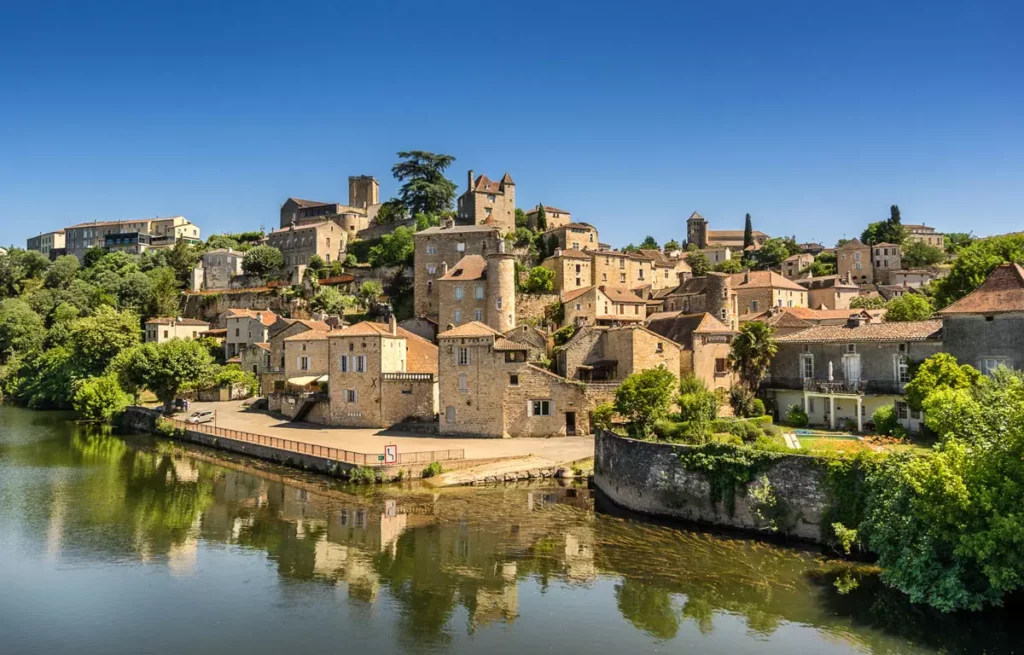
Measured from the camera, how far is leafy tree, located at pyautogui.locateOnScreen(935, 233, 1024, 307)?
4488 centimetres

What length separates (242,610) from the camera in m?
19.8

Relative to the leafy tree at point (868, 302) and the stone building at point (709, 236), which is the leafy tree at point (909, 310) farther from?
the stone building at point (709, 236)

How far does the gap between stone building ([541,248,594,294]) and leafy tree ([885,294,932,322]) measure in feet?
80.1

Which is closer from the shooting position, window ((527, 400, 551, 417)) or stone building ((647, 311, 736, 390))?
window ((527, 400, 551, 417))

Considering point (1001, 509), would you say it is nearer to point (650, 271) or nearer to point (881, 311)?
point (881, 311)

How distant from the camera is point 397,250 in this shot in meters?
72.4

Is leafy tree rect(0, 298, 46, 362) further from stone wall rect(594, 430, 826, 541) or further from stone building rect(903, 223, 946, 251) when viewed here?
stone building rect(903, 223, 946, 251)

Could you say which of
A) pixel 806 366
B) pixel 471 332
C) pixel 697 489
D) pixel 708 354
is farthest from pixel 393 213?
pixel 697 489

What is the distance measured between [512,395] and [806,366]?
16.3m

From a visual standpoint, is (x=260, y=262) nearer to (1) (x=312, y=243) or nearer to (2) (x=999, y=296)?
(1) (x=312, y=243)

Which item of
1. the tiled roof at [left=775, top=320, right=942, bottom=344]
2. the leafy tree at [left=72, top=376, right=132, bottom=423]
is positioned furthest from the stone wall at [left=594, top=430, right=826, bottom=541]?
the leafy tree at [left=72, top=376, right=132, bottom=423]

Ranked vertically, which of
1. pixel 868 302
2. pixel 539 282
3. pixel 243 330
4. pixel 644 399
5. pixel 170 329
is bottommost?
pixel 644 399

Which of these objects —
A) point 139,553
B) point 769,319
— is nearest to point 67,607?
point 139,553

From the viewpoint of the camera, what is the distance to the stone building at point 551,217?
271ft
